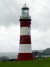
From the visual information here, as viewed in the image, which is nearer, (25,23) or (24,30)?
(24,30)

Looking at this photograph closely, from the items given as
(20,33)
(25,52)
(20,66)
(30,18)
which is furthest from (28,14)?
(20,66)

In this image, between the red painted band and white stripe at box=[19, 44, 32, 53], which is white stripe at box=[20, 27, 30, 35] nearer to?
the red painted band

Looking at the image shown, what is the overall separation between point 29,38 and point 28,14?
8.09 feet

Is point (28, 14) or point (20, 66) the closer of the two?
point (20, 66)

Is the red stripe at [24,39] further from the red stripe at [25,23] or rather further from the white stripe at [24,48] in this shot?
the red stripe at [25,23]

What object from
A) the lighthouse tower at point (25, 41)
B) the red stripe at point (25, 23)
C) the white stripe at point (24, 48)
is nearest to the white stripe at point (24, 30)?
the lighthouse tower at point (25, 41)

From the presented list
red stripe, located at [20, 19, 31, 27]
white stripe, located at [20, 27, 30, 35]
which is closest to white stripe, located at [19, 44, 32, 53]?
white stripe, located at [20, 27, 30, 35]

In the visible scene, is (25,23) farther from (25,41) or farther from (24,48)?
(24,48)

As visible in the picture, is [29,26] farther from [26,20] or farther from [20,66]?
[20,66]

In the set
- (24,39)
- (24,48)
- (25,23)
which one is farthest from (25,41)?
(25,23)

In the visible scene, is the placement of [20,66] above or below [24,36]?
below

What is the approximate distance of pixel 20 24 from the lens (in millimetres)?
25781

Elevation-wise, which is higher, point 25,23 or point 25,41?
point 25,23

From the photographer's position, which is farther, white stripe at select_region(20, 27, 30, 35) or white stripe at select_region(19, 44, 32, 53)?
white stripe at select_region(19, 44, 32, 53)
